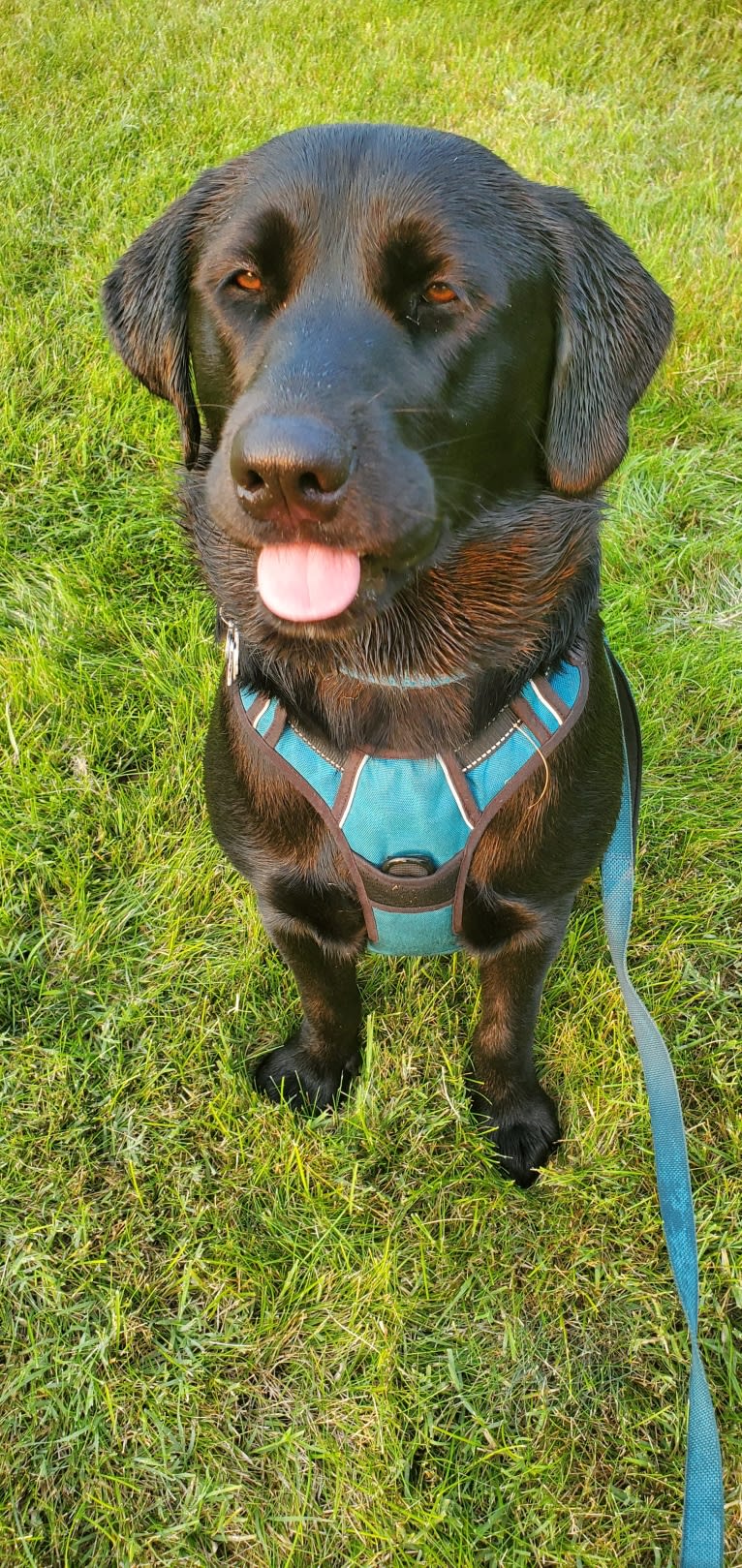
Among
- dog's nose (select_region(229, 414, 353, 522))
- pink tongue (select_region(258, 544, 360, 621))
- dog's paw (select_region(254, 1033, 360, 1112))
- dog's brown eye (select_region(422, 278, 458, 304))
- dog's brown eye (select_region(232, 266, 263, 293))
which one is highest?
dog's brown eye (select_region(422, 278, 458, 304))

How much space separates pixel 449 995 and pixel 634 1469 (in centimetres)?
86

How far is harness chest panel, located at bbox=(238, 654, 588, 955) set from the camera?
5.03ft

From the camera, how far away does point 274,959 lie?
224 cm

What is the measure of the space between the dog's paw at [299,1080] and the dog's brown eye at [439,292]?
1376 millimetres

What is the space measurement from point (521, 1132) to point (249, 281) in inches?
60.2

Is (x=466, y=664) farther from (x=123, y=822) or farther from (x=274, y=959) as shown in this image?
(x=123, y=822)

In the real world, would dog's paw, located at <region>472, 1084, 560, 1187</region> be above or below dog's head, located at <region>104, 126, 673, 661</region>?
below

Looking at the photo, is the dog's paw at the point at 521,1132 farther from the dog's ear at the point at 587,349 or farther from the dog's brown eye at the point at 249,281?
the dog's brown eye at the point at 249,281

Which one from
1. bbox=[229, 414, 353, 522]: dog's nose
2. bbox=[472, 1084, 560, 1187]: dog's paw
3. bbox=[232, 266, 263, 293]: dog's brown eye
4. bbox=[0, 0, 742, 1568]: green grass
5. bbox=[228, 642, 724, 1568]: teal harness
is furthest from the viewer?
bbox=[472, 1084, 560, 1187]: dog's paw

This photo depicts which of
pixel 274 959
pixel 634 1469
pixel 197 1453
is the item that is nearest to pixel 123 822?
pixel 274 959

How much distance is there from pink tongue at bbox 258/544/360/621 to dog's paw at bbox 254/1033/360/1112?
3.63 ft

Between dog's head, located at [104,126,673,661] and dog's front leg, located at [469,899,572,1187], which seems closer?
dog's head, located at [104,126,673,661]

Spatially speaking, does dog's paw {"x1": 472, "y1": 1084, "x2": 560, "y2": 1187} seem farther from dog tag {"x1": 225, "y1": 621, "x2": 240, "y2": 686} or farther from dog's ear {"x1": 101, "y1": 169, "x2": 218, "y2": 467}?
dog's ear {"x1": 101, "y1": 169, "x2": 218, "y2": 467}

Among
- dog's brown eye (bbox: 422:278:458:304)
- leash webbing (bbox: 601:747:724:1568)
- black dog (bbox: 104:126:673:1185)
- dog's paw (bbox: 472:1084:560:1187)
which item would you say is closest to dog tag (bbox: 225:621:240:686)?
black dog (bbox: 104:126:673:1185)
